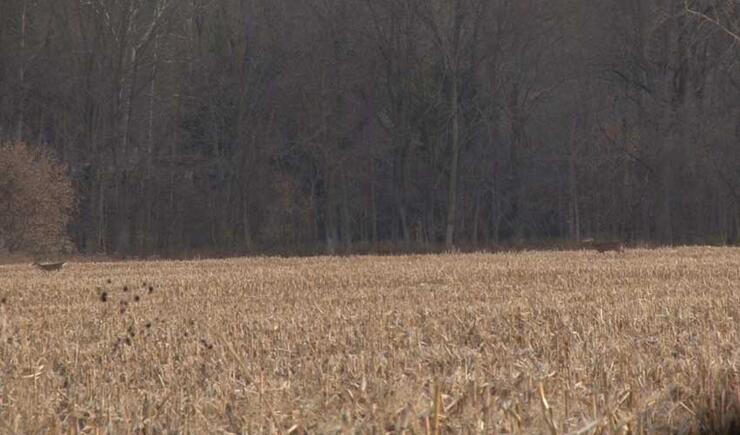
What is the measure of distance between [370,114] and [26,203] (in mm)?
15870

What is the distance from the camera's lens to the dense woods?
4303cm

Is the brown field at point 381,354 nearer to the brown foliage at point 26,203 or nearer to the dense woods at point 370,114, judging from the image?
the brown foliage at point 26,203

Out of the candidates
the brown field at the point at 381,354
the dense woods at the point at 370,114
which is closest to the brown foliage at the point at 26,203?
the dense woods at the point at 370,114

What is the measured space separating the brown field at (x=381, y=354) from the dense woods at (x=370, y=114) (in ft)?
74.8

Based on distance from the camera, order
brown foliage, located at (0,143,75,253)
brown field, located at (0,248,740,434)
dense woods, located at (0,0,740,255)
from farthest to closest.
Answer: dense woods, located at (0,0,740,255) → brown foliage, located at (0,143,75,253) → brown field, located at (0,248,740,434)

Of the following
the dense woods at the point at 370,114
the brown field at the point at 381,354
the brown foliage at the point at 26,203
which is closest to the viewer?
the brown field at the point at 381,354

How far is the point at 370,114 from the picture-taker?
46.1 metres

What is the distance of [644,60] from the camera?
4306cm

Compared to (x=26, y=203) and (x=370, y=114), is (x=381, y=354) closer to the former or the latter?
(x=26, y=203)

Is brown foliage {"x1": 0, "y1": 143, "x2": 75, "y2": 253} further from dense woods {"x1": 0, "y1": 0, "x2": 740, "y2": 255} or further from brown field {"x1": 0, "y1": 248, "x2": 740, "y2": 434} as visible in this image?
brown field {"x1": 0, "y1": 248, "x2": 740, "y2": 434}

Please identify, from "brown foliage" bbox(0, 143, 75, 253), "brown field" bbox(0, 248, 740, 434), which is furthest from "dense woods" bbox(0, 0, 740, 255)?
"brown field" bbox(0, 248, 740, 434)

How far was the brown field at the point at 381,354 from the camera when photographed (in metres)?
6.08

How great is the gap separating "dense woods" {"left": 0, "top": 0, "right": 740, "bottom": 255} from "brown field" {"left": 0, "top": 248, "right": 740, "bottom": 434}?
22788 millimetres

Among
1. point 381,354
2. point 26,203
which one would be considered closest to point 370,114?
point 26,203
